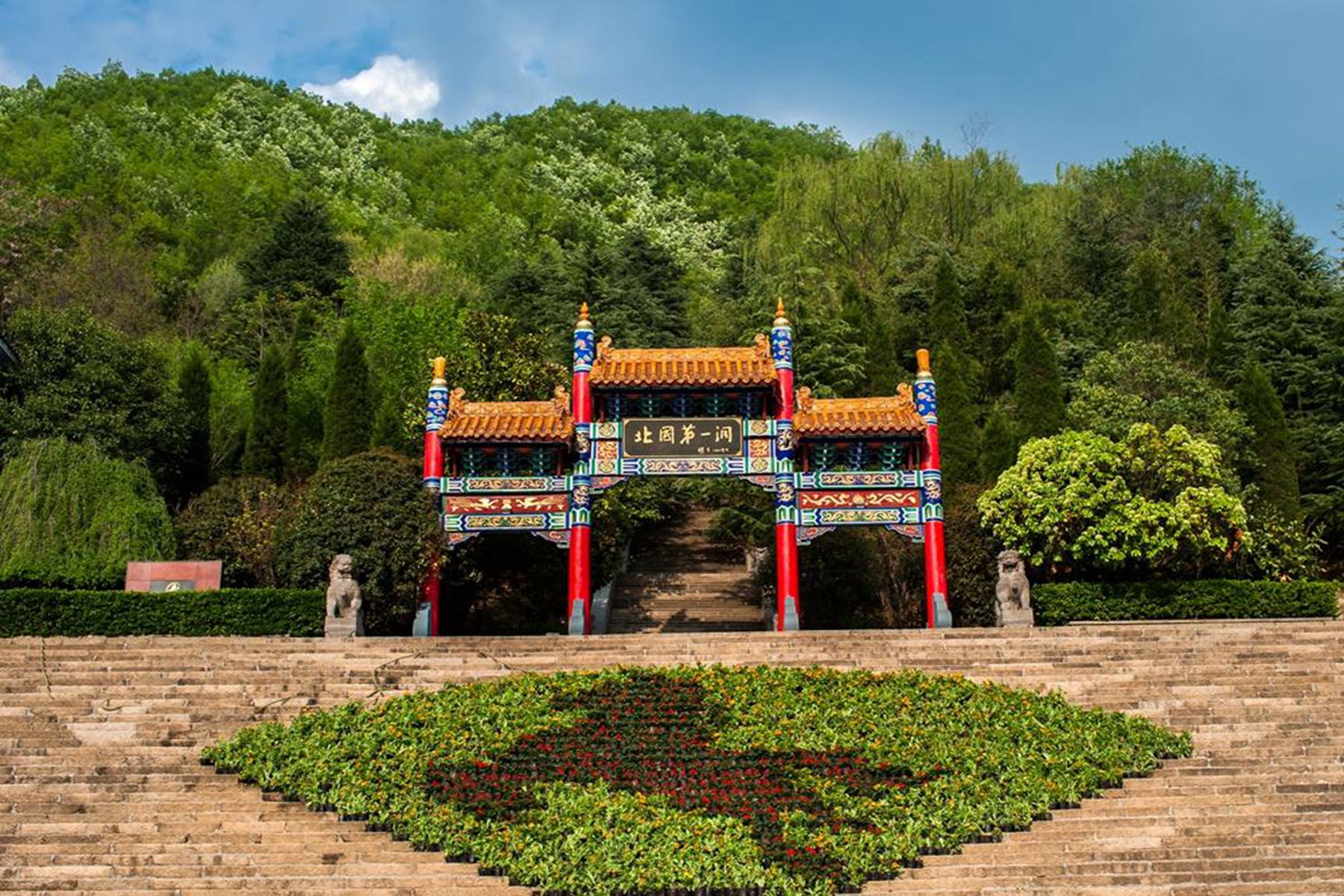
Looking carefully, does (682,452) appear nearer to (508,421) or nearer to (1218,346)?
(508,421)

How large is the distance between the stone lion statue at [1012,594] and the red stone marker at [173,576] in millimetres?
13014

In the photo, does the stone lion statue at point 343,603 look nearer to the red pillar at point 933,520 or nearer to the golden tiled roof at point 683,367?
the golden tiled roof at point 683,367

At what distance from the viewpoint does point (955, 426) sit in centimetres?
2738

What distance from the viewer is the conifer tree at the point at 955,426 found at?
2672cm

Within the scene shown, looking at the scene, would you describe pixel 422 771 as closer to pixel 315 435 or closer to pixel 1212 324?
pixel 315 435

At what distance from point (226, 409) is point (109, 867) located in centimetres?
2176

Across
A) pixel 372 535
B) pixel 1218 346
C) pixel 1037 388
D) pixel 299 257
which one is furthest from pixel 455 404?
pixel 299 257

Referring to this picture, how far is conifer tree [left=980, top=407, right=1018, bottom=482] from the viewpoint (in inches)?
1038

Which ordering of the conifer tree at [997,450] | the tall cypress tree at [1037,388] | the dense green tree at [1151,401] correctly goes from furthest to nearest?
the tall cypress tree at [1037,388], the conifer tree at [997,450], the dense green tree at [1151,401]

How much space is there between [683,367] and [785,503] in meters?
3.00

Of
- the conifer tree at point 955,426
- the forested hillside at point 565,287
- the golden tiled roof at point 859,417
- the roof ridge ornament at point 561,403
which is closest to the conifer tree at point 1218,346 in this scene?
the forested hillside at point 565,287

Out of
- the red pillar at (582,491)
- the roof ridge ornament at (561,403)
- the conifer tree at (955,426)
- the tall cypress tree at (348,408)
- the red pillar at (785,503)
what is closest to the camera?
the red pillar at (582,491)

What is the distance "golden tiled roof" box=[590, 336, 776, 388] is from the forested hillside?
14.6 ft

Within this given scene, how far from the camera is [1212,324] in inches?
1244
